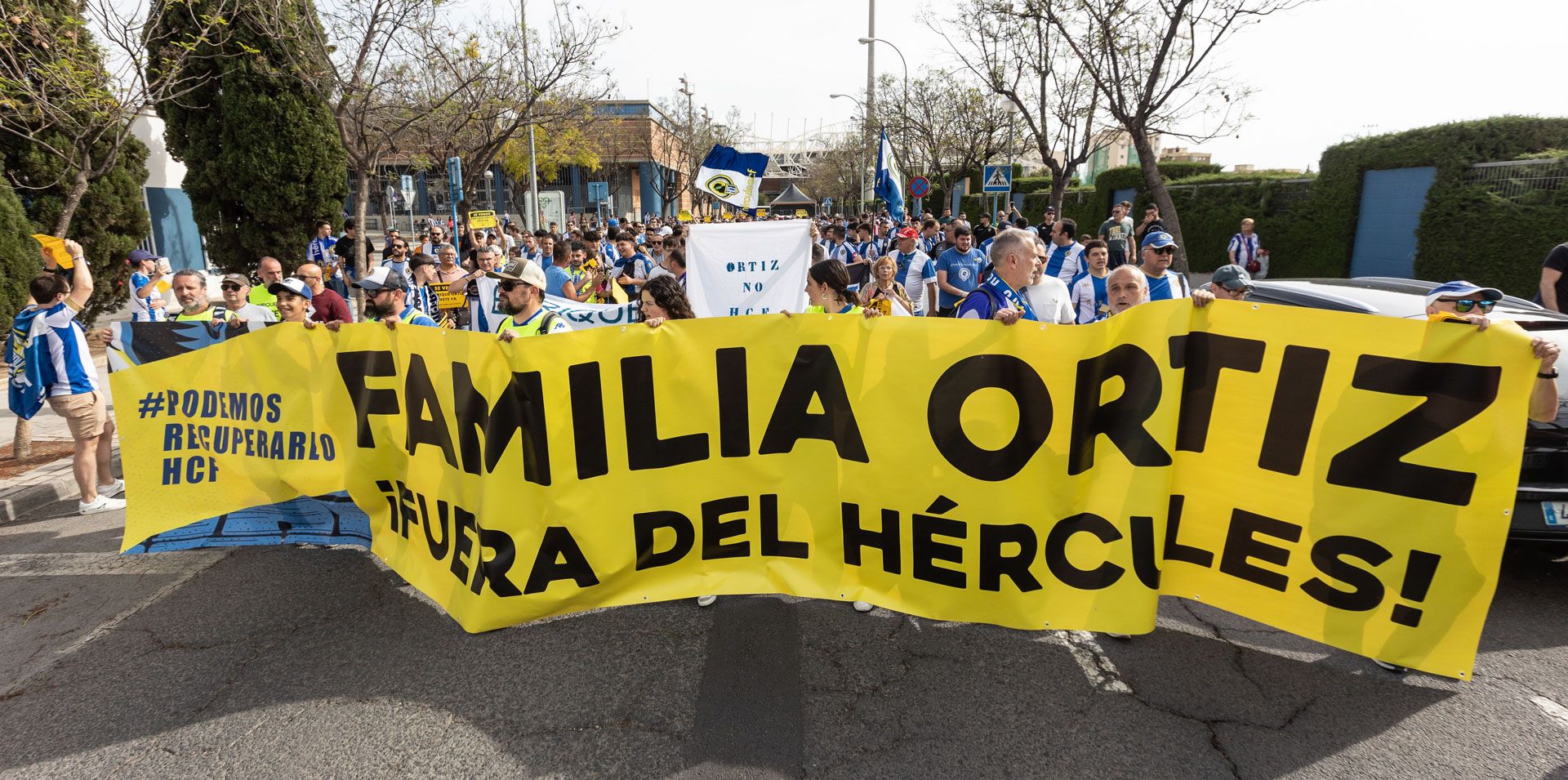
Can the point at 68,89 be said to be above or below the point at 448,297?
above

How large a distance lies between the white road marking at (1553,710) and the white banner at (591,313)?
4.75 metres

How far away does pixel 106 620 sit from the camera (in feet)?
13.2

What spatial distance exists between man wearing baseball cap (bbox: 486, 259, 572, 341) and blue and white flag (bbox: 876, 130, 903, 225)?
990 cm

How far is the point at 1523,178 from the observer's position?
11.6 m

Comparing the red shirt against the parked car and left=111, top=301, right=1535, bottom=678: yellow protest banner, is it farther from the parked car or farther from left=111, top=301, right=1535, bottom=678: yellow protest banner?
the parked car

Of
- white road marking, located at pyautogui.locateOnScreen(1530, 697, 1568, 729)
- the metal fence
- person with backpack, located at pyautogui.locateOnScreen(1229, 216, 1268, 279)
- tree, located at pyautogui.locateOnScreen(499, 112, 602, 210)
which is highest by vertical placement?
tree, located at pyautogui.locateOnScreen(499, 112, 602, 210)

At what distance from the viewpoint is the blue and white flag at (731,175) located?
1148 cm

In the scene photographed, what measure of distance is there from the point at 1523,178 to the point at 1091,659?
512 inches

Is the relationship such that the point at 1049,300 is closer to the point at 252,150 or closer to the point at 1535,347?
the point at 1535,347

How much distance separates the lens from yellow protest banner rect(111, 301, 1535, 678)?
9.47 ft

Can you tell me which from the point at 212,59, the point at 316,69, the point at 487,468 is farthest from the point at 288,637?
the point at 212,59

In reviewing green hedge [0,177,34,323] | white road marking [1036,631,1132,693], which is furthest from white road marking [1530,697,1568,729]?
green hedge [0,177,34,323]

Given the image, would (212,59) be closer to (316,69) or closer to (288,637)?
(316,69)

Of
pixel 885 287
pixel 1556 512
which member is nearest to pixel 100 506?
pixel 885 287
